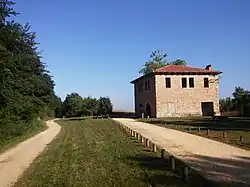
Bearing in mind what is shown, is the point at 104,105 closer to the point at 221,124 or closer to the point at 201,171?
the point at 221,124

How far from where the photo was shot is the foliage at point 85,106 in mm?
81312

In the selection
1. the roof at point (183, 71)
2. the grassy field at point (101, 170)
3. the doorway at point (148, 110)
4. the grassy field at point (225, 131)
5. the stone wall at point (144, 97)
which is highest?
the roof at point (183, 71)

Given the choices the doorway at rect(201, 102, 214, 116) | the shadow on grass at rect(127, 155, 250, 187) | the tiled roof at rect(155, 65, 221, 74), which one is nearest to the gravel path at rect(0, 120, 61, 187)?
the shadow on grass at rect(127, 155, 250, 187)

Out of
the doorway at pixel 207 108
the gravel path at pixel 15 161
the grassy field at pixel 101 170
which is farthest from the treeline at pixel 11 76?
the doorway at pixel 207 108

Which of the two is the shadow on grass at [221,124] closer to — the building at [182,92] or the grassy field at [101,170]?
the grassy field at [101,170]

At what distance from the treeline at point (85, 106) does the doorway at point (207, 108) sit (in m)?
24.7

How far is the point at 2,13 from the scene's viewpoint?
20766 mm

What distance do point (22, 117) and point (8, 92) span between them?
26.2ft

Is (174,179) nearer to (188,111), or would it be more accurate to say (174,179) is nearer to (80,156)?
(80,156)

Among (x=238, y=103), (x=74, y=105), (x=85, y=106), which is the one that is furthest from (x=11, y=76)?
(x=74, y=105)

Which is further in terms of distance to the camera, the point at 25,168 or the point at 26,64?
the point at 26,64

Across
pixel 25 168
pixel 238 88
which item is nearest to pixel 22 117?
pixel 25 168

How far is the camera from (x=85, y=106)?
84188 millimetres

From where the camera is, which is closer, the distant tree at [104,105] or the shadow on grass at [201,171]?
the shadow on grass at [201,171]
